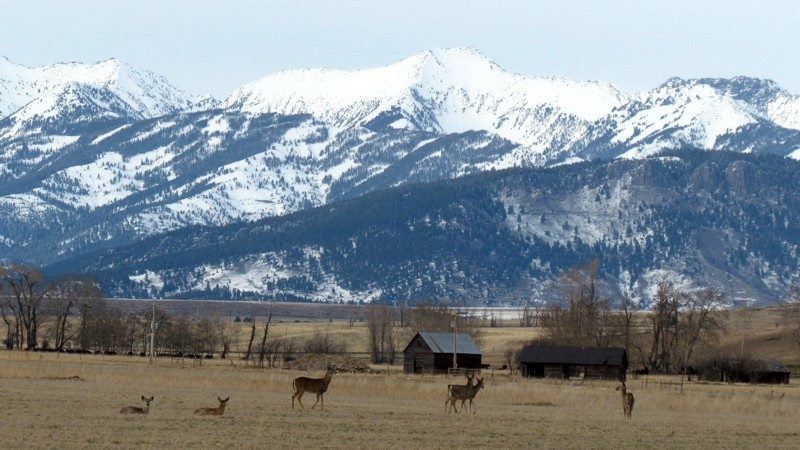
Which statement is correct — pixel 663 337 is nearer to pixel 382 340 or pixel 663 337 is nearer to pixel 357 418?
pixel 382 340

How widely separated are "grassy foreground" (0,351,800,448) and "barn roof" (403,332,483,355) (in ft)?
195

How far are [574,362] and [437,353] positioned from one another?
14.1 m

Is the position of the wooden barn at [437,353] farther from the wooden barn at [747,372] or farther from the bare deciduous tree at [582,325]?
the wooden barn at [747,372]

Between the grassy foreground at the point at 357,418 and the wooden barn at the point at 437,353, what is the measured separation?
57.6 m

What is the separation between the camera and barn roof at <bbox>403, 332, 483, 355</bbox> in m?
141

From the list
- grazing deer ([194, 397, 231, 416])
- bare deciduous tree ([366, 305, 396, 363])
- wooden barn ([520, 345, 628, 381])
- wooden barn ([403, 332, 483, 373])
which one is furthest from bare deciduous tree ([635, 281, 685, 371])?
grazing deer ([194, 397, 231, 416])

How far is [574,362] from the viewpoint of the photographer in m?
132

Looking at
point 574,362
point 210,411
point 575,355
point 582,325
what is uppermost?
point 582,325

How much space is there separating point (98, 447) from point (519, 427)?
51.2 ft

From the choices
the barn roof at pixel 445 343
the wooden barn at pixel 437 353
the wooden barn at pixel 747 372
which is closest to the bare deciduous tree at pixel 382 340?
the barn roof at pixel 445 343

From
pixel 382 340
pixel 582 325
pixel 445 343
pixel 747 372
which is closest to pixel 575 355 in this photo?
pixel 747 372

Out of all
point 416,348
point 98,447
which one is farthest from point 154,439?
point 416,348

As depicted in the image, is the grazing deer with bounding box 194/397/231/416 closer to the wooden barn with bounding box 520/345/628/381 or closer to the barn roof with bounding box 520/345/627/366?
the wooden barn with bounding box 520/345/628/381

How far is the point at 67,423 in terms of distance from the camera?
4622cm
